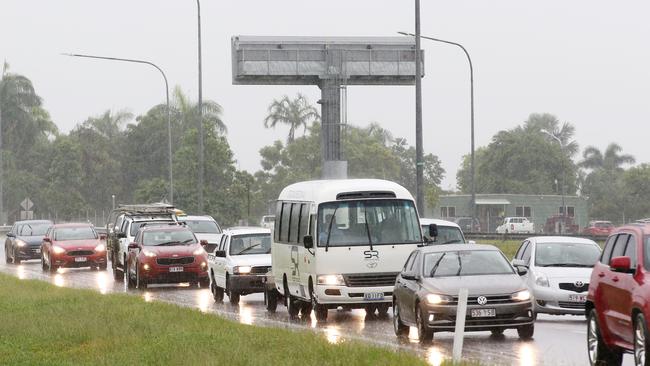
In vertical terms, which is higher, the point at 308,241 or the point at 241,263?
the point at 308,241

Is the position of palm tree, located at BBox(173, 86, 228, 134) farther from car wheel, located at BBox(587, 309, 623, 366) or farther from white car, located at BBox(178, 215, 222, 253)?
car wheel, located at BBox(587, 309, 623, 366)

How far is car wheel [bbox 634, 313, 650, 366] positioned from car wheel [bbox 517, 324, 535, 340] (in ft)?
22.5

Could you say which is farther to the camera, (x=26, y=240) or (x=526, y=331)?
(x=26, y=240)

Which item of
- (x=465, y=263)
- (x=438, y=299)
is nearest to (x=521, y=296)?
(x=438, y=299)

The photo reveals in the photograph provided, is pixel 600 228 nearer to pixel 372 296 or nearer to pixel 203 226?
pixel 203 226

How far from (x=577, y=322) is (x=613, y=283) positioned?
10484 mm

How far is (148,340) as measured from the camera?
66.6 ft

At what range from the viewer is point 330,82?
3378 inches

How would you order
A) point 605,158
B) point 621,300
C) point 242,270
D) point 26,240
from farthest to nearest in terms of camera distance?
point 605,158 → point 26,240 → point 242,270 → point 621,300

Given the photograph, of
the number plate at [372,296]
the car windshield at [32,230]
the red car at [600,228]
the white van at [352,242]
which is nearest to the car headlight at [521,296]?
the white van at [352,242]

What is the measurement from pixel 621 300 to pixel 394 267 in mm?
11265

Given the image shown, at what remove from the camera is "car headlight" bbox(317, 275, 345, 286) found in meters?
26.2

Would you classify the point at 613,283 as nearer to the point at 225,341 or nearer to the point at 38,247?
the point at 225,341

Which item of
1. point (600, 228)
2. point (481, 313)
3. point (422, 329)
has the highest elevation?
point (481, 313)
